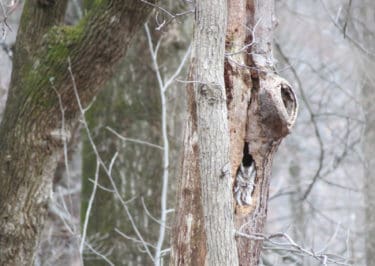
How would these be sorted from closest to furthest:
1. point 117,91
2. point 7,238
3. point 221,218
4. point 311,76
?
point 221,218 < point 7,238 < point 117,91 < point 311,76

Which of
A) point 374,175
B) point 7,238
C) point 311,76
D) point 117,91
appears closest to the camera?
point 7,238

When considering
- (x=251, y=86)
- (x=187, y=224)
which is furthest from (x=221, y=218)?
(x=251, y=86)

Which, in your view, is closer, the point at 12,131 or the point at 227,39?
the point at 227,39

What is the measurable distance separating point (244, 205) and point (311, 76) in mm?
10089

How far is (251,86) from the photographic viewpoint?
3.77 m

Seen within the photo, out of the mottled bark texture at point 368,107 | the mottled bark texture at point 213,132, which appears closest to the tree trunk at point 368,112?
the mottled bark texture at point 368,107

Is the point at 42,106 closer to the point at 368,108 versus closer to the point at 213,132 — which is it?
the point at 213,132

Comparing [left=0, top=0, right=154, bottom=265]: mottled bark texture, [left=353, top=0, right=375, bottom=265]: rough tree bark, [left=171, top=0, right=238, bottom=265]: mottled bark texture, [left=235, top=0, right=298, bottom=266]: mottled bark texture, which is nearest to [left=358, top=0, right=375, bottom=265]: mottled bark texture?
[left=353, top=0, right=375, bottom=265]: rough tree bark

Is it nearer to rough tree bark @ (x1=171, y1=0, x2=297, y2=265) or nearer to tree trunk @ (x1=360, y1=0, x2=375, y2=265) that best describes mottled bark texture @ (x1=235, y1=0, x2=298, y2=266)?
rough tree bark @ (x1=171, y1=0, x2=297, y2=265)

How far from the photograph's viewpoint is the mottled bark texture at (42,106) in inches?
190

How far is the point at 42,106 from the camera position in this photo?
4.86 metres

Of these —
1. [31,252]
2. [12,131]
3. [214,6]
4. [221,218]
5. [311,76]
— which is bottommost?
[31,252]

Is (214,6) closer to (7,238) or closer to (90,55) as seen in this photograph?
(90,55)

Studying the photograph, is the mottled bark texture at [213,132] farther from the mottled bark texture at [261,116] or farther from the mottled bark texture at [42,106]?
the mottled bark texture at [42,106]
